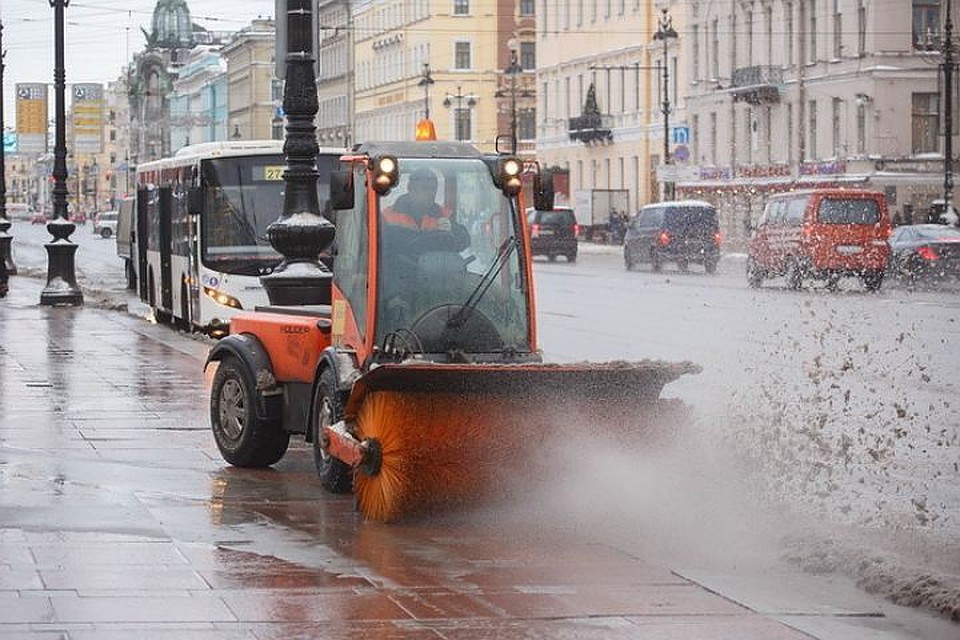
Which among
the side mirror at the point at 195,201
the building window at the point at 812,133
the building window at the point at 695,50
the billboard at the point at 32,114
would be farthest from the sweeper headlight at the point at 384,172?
the building window at the point at 695,50

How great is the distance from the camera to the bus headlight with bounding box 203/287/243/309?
96.8 feet

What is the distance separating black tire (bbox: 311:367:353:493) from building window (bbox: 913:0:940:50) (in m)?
58.6

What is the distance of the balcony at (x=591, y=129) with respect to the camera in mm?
97312

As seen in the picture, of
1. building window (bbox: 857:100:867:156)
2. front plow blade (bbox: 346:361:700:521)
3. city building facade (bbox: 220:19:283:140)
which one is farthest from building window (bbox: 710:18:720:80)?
city building facade (bbox: 220:19:283:140)

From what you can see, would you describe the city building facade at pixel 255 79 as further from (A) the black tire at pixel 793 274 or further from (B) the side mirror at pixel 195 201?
(B) the side mirror at pixel 195 201

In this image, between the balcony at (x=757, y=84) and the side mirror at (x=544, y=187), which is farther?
the balcony at (x=757, y=84)

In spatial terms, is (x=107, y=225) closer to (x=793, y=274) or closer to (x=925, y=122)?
(x=925, y=122)

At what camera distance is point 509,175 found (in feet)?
43.0

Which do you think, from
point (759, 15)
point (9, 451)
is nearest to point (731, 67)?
point (759, 15)

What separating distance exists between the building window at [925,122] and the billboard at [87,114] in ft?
117

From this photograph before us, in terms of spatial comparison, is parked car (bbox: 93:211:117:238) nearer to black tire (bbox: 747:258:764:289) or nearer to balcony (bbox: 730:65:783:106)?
balcony (bbox: 730:65:783:106)

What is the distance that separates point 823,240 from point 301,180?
27.0 m

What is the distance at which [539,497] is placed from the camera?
12.0 meters

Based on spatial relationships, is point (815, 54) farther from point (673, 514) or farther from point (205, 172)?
point (673, 514)
